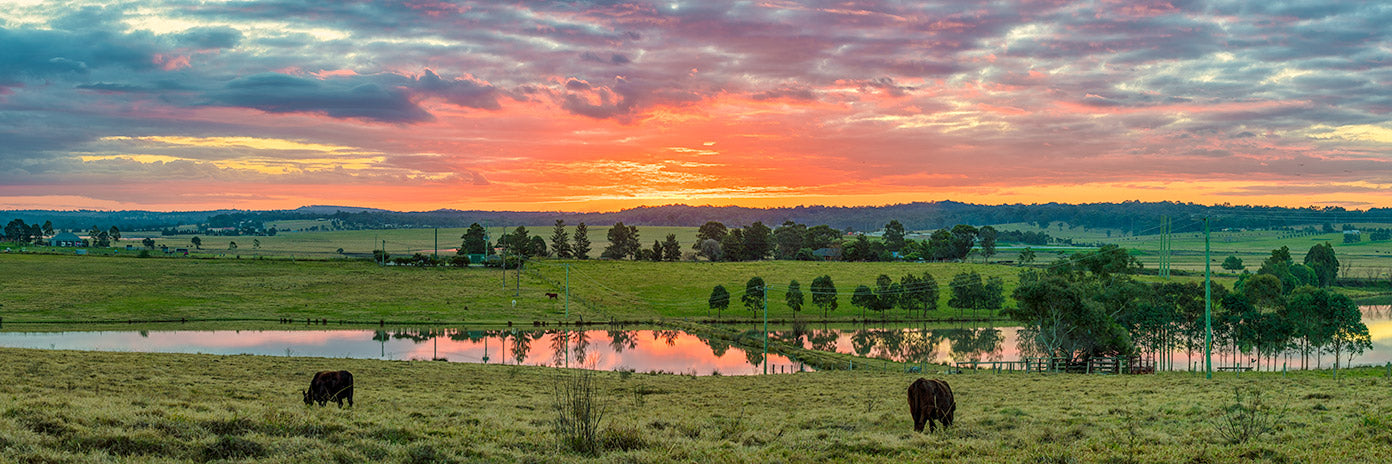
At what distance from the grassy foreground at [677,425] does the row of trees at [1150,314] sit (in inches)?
1139

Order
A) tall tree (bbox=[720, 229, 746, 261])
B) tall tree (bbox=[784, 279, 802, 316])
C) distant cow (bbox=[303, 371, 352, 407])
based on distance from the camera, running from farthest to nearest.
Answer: tall tree (bbox=[720, 229, 746, 261]) → tall tree (bbox=[784, 279, 802, 316]) → distant cow (bbox=[303, 371, 352, 407])

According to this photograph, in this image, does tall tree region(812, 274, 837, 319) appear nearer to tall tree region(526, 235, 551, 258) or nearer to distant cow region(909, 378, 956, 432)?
tall tree region(526, 235, 551, 258)

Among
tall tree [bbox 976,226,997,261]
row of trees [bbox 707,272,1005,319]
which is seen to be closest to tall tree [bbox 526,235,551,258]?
row of trees [bbox 707,272,1005,319]

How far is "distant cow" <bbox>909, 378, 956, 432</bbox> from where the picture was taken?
52.7 ft

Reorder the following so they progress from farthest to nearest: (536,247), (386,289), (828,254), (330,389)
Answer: (828,254), (536,247), (386,289), (330,389)

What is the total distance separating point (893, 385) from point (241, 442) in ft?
80.9

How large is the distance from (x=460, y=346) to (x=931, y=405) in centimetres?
5320

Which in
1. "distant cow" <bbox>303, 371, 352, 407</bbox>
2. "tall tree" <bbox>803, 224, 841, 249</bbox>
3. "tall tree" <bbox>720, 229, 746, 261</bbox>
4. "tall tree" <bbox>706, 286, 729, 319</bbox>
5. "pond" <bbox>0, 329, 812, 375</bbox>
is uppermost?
"tall tree" <bbox>803, 224, 841, 249</bbox>

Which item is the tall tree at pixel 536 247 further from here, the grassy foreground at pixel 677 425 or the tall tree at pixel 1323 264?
the tall tree at pixel 1323 264

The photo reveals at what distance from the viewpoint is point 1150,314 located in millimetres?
67562

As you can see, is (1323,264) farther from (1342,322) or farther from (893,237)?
(893,237)

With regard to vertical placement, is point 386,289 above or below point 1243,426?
below

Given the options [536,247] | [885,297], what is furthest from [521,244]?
[885,297]

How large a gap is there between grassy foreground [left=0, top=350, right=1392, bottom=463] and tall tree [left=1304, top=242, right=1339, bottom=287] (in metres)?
116
